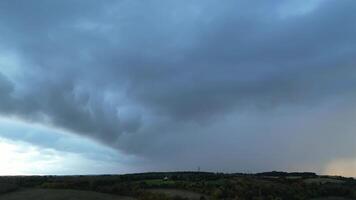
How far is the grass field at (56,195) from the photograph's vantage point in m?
93.4

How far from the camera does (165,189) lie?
98.6 m

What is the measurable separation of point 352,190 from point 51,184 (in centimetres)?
5475

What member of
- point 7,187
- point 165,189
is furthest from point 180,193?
point 7,187

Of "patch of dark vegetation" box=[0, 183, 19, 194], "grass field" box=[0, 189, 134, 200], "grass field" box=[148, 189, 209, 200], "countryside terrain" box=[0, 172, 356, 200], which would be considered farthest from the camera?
"patch of dark vegetation" box=[0, 183, 19, 194]

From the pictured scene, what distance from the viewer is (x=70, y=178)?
110m

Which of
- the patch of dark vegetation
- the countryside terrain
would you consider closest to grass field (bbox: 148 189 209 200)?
the countryside terrain

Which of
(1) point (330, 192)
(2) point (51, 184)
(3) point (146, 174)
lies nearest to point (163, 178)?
(3) point (146, 174)

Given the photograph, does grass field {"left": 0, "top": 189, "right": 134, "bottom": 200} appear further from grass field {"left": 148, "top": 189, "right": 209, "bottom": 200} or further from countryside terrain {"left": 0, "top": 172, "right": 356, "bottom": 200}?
grass field {"left": 148, "top": 189, "right": 209, "bottom": 200}

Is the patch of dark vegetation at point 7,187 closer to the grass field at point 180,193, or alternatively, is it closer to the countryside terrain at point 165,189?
the countryside terrain at point 165,189

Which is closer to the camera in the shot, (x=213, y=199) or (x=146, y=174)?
(x=213, y=199)

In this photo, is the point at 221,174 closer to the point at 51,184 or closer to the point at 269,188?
the point at 269,188

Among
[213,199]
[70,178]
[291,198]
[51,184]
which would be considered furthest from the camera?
[70,178]

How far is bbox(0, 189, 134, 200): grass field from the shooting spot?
93438 mm

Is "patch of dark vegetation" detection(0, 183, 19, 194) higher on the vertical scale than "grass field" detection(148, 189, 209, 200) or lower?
higher
